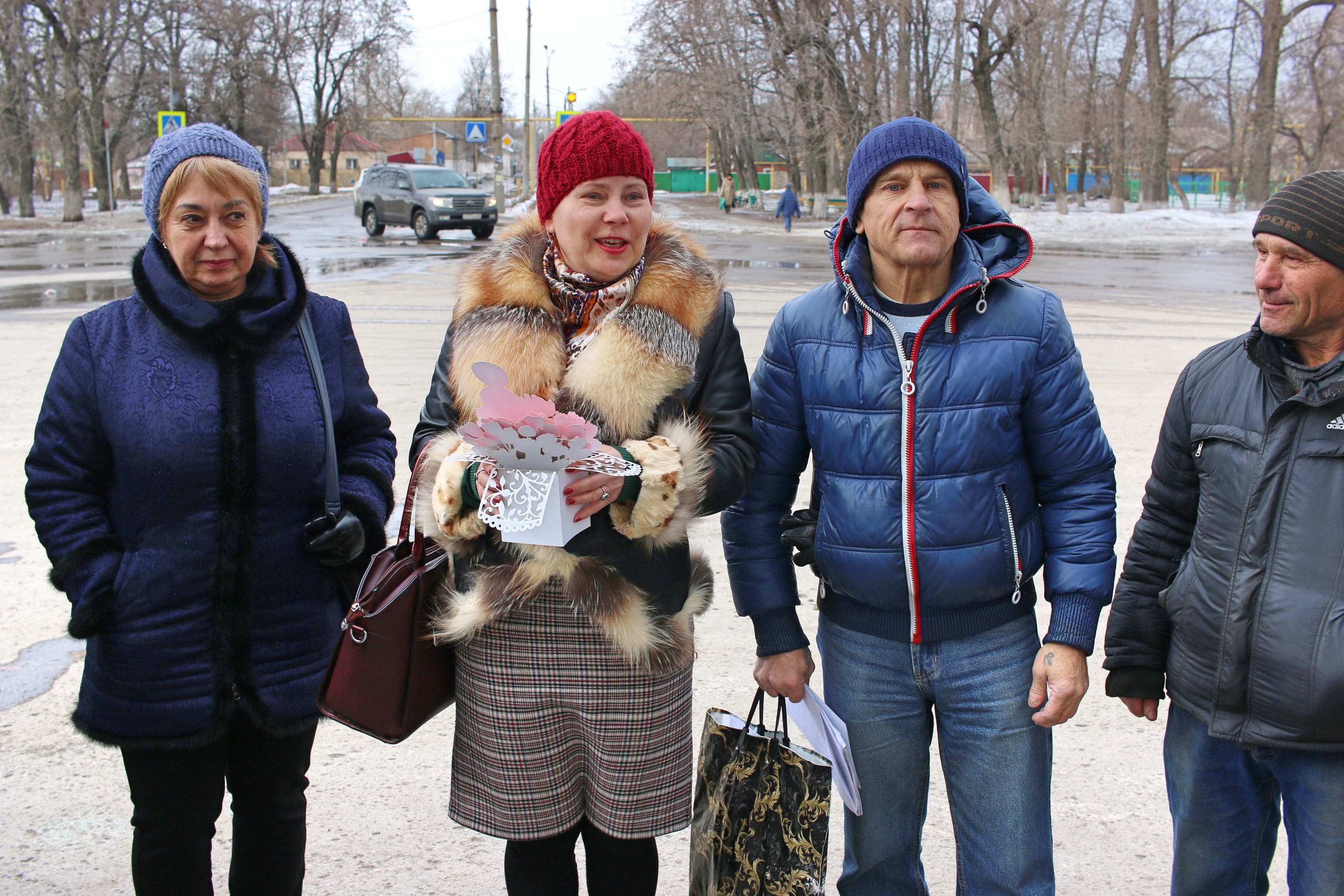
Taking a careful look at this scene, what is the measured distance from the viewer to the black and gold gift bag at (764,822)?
2.11 metres

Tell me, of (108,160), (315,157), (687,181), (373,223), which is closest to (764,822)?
(373,223)

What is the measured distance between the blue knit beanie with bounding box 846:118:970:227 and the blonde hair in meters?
1.23

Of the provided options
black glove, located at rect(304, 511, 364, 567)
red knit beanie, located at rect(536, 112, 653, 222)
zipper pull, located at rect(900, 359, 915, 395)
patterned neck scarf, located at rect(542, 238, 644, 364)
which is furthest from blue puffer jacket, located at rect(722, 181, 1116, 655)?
black glove, located at rect(304, 511, 364, 567)


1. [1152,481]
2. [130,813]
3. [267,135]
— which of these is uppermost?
[267,135]

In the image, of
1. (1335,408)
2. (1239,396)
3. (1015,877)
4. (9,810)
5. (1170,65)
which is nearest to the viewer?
(1335,408)

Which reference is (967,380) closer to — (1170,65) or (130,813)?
(130,813)

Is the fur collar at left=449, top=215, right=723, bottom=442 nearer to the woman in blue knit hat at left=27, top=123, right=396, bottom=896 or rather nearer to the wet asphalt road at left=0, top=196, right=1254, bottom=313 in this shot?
the woman in blue knit hat at left=27, top=123, right=396, bottom=896

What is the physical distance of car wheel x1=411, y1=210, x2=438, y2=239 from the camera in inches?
987

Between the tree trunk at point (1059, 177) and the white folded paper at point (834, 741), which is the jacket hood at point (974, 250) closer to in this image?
the white folded paper at point (834, 741)

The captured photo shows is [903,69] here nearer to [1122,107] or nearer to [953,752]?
[1122,107]

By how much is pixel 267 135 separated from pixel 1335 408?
57.0m

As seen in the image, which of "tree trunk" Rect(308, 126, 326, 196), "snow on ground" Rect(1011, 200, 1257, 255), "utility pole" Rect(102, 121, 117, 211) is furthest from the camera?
"tree trunk" Rect(308, 126, 326, 196)

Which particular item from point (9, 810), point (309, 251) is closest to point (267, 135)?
point (309, 251)

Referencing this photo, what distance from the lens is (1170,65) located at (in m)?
38.4
